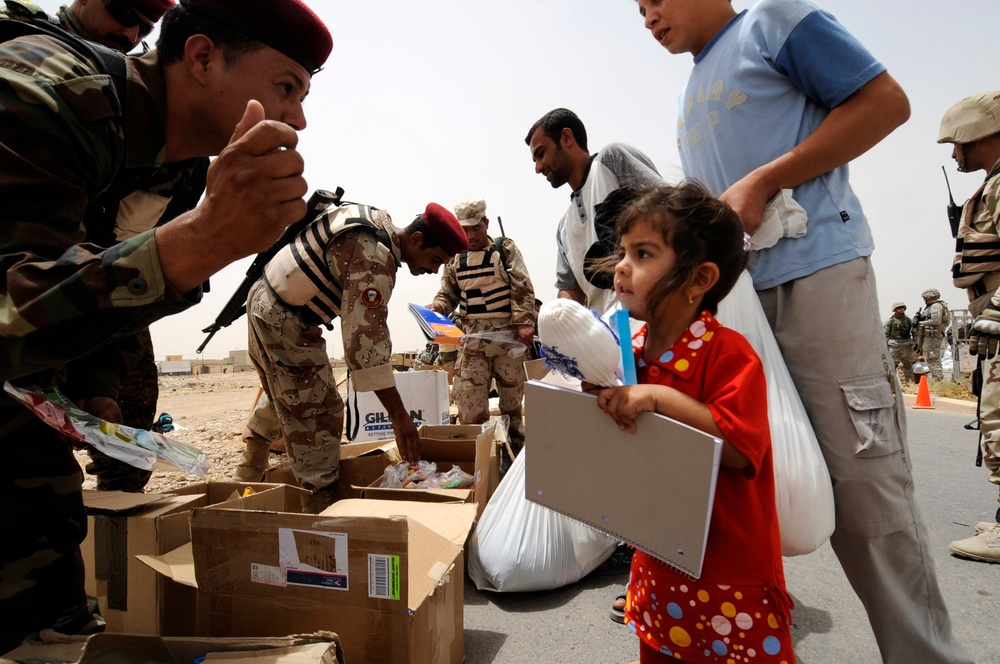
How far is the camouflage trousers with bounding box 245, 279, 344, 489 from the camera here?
2.96 m

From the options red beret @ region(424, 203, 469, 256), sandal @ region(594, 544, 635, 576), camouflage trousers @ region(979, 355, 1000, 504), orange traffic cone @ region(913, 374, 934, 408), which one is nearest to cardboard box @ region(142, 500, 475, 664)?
sandal @ region(594, 544, 635, 576)

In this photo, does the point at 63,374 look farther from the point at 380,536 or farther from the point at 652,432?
the point at 652,432

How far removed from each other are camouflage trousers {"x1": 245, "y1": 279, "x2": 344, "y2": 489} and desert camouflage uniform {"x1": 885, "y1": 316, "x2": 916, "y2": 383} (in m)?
14.6

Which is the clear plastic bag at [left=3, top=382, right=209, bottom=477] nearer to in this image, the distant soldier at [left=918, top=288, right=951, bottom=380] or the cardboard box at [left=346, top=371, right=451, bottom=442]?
the cardboard box at [left=346, top=371, right=451, bottom=442]

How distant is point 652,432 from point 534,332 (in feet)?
13.0

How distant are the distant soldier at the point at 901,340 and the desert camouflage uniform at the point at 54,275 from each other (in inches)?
627

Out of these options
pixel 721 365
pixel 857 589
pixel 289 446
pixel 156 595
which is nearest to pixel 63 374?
pixel 156 595

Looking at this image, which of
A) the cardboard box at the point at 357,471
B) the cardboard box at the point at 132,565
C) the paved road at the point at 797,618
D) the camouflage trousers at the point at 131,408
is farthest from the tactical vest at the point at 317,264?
the paved road at the point at 797,618

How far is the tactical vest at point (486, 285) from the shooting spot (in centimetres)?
507

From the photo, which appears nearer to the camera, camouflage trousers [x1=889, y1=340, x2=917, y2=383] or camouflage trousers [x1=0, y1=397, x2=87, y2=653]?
camouflage trousers [x1=0, y1=397, x2=87, y2=653]

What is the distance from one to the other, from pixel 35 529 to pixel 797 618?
240cm

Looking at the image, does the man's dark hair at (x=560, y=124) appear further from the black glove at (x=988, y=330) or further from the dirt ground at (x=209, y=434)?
the dirt ground at (x=209, y=434)

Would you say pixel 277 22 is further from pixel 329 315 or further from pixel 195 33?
pixel 329 315

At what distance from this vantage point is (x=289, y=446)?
2965 millimetres
